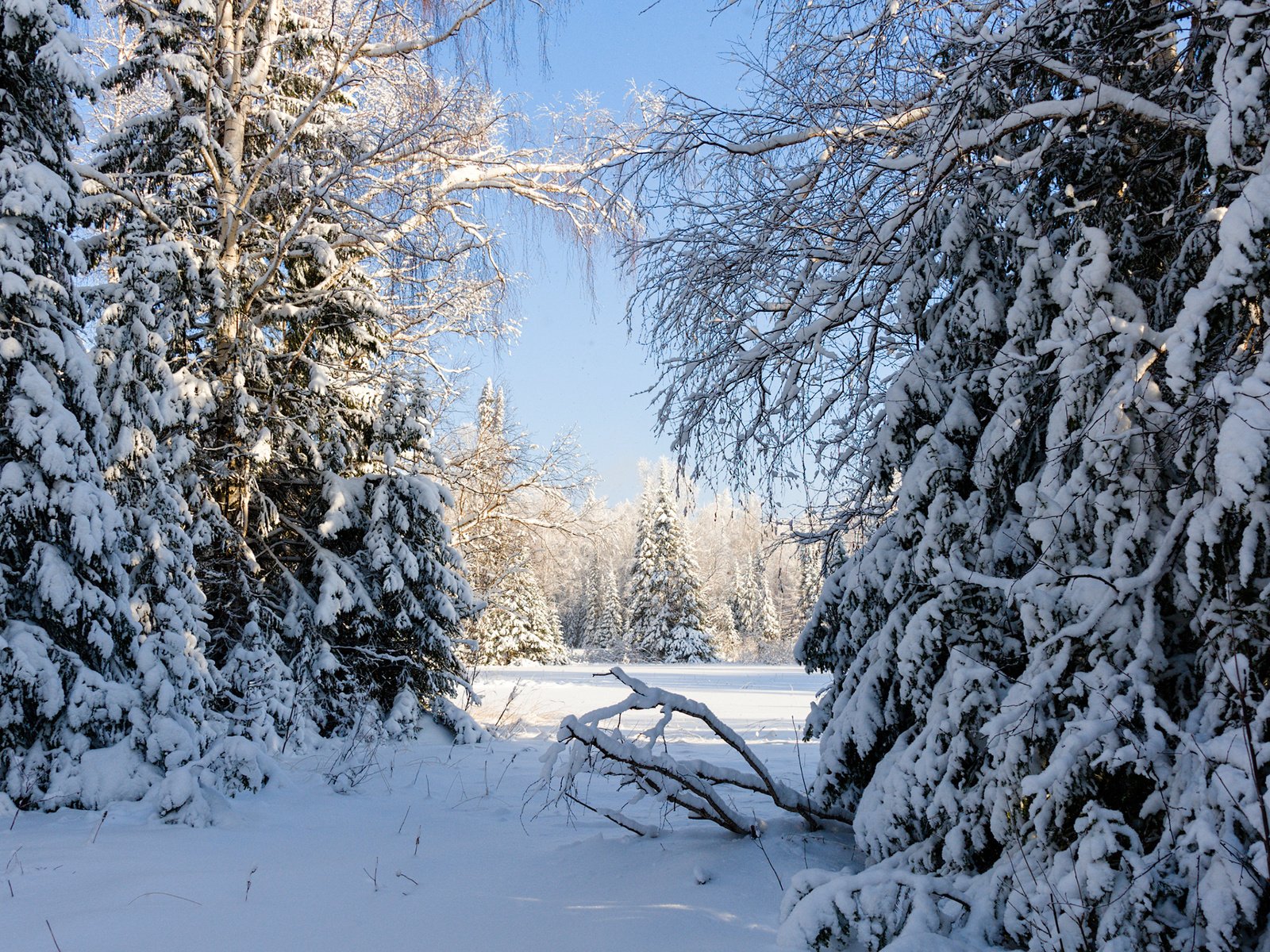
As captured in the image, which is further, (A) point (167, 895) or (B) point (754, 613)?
(B) point (754, 613)

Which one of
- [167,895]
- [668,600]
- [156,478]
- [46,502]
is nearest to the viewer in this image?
[167,895]

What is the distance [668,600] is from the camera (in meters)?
35.7

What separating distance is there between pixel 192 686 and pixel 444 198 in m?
6.41

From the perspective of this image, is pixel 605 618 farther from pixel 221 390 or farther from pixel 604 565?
pixel 221 390

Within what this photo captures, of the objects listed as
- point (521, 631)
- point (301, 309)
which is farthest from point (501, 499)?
point (521, 631)

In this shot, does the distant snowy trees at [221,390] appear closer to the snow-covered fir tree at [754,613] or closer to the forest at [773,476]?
the forest at [773,476]

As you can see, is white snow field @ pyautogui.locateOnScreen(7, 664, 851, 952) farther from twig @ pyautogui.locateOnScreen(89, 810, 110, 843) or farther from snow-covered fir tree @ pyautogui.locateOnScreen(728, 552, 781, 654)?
snow-covered fir tree @ pyautogui.locateOnScreen(728, 552, 781, 654)

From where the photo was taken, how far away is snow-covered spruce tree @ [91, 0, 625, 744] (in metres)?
7.75

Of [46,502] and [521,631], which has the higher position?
[46,502]

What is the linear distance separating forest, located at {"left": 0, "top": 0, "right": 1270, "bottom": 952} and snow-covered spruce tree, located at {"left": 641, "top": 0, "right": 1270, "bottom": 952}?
17 mm

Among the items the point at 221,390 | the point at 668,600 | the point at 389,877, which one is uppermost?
the point at 221,390

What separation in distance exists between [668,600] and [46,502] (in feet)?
104

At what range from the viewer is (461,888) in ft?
11.5

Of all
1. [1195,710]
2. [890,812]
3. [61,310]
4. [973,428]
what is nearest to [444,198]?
[61,310]
